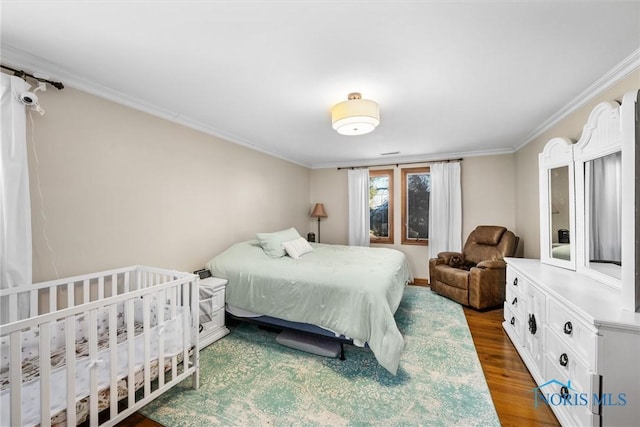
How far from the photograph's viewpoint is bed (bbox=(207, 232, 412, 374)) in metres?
2.06

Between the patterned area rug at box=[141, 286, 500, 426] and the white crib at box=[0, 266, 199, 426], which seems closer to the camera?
the white crib at box=[0, 266, 199, 426]

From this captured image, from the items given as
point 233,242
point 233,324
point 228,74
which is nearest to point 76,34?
point 228,74

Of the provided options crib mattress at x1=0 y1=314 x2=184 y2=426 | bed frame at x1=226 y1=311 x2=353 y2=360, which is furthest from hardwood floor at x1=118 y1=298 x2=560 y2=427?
bed frame at x1=226 y1=311 x2=353 y2=360

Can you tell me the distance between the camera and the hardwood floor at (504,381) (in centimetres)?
160

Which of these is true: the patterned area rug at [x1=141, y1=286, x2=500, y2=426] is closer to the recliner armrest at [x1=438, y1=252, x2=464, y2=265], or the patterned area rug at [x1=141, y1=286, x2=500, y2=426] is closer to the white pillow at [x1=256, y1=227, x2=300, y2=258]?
the white pillow at [x1=256, y1=227, x2=300, y2=258]

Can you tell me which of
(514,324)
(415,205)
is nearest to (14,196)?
(514,324)

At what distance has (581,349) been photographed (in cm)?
138

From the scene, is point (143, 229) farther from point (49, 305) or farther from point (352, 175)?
point (352, 175)

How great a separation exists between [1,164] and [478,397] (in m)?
3.57

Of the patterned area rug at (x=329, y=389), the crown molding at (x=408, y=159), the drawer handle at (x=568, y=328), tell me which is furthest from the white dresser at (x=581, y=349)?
the crown molding at (x=408, y=159)

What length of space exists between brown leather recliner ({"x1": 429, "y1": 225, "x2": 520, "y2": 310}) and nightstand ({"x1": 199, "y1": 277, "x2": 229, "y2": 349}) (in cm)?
311

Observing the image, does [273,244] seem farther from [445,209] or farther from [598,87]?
[598,87]

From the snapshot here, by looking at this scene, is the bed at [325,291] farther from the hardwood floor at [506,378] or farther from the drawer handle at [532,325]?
the drawer handle at [532,325]

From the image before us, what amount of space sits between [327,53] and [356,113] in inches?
22.0
